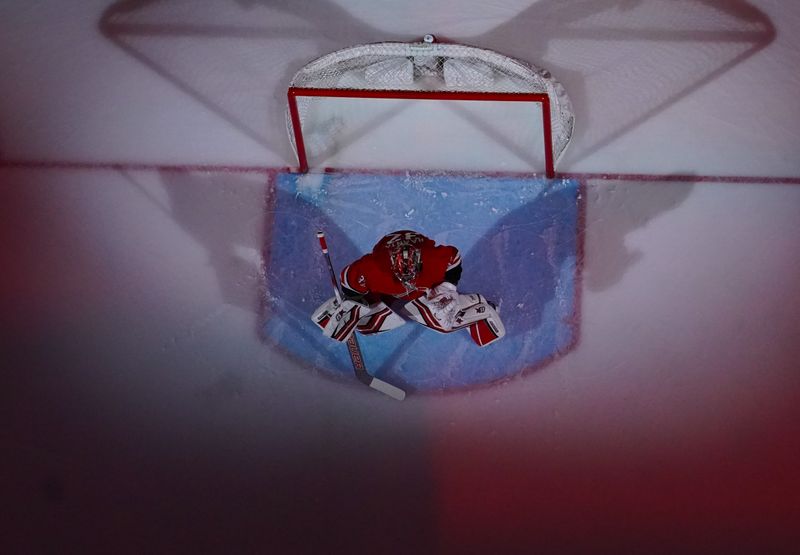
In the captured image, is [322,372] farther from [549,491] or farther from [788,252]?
[788,252]

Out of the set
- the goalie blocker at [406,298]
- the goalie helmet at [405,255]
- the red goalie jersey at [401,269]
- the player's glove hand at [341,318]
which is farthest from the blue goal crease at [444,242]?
the goalie helmet at [405,255]

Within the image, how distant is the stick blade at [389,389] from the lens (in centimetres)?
435

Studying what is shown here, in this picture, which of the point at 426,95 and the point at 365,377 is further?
the point at 365,377

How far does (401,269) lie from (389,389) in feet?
2.59

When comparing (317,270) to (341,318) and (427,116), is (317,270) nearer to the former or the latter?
(341,318)

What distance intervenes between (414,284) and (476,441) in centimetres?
86

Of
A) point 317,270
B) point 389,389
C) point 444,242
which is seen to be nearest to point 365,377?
point 389,389

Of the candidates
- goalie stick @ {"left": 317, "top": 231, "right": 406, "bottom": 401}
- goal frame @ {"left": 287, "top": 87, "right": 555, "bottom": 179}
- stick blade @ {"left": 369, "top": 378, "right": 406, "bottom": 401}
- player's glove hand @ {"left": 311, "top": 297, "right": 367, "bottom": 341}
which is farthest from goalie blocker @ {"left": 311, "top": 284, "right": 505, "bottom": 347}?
goal frame @ {"left": 287, "top": 87, "right": 555, "bottom": 179}

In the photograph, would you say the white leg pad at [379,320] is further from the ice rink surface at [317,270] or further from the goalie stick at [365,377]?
the ice rink surface at [317,270]

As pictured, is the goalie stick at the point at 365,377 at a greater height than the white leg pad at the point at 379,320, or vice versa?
the white leg pad at the point at 379,320

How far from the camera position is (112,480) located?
169 inches

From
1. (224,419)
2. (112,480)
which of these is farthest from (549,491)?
(112,480)

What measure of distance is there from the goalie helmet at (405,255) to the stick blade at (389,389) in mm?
678

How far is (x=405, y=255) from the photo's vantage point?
12.4 ft
